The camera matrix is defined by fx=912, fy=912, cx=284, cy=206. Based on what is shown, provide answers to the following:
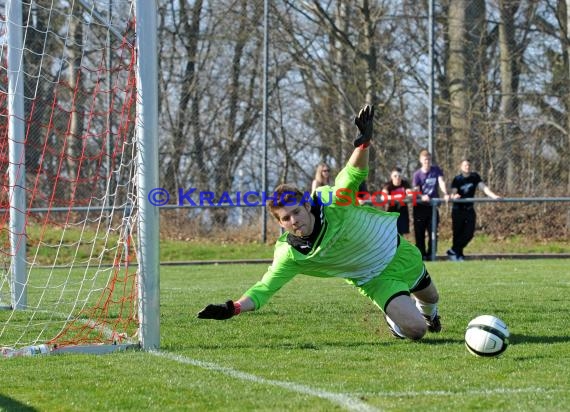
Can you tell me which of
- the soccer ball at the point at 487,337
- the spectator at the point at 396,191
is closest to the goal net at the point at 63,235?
the soccer ball at the point at 487,337

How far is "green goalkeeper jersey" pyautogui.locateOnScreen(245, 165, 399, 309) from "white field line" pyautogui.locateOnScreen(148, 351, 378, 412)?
25.2 inches

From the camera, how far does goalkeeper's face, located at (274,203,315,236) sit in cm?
583

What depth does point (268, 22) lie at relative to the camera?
62.9ft

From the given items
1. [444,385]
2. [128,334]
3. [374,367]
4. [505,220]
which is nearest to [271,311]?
[128,334]

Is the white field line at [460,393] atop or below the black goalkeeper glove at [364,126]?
below

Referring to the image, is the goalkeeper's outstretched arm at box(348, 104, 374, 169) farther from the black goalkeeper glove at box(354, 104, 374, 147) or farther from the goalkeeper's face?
the goalkeeper's face

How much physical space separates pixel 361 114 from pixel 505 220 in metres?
13.0

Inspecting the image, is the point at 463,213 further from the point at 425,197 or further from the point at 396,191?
the point at 396,191

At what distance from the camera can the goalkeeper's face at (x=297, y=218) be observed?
5832 mm

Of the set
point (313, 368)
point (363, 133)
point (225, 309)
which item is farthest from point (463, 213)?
point (313, 368)

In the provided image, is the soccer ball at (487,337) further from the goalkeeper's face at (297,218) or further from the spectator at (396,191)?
the spectator at (396,191)

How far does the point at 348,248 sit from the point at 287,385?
5.18 ft

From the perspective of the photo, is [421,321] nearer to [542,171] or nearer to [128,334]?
[128,334]

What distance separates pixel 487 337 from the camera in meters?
5.56
